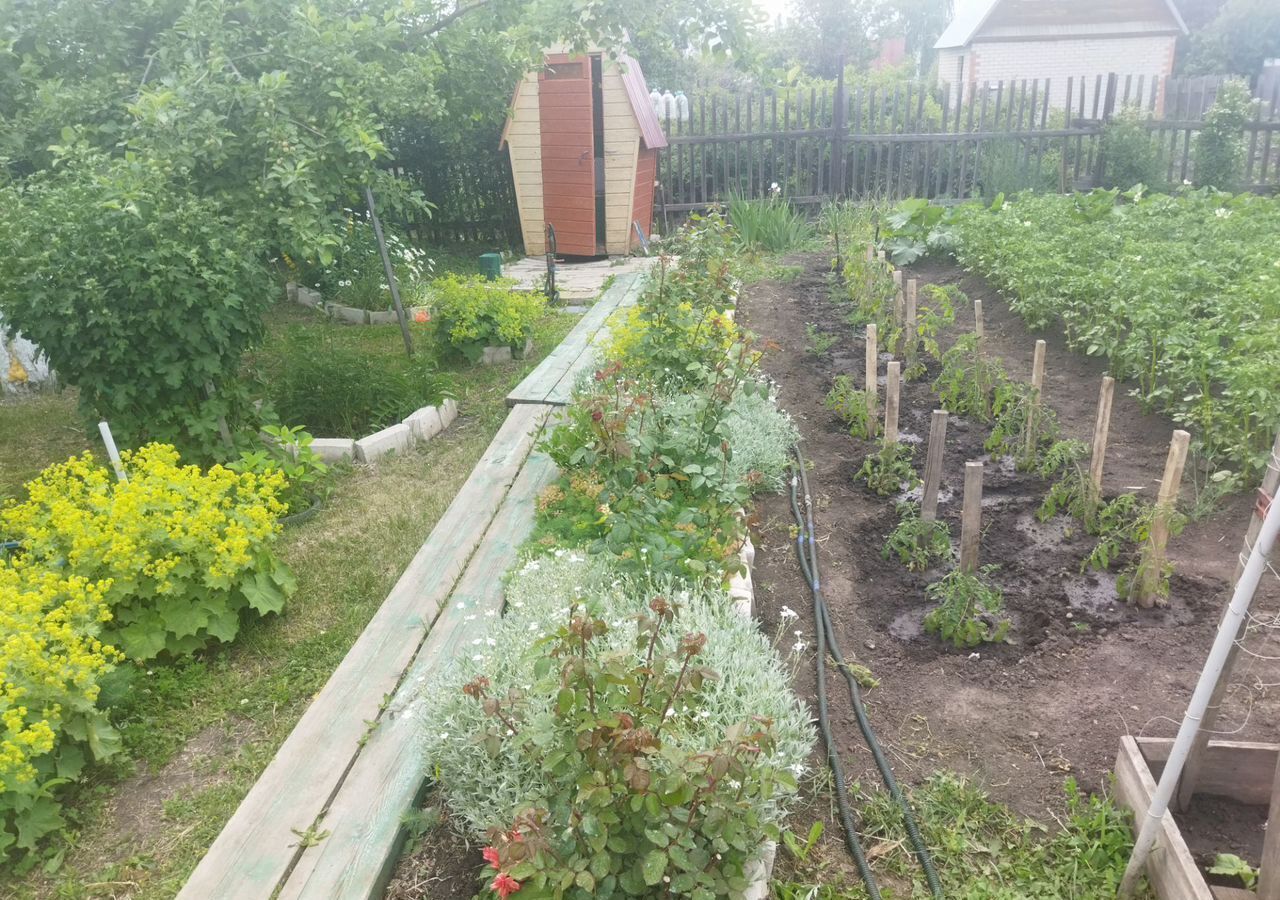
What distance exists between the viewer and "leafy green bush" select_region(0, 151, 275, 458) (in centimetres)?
390

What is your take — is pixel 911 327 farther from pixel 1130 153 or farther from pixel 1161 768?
pixel 1130 153

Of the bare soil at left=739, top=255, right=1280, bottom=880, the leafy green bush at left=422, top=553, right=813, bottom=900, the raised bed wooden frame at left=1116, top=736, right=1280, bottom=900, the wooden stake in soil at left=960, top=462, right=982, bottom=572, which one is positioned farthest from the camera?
the wooden stake in soil at left=960, top=462, right=982, bottom=572

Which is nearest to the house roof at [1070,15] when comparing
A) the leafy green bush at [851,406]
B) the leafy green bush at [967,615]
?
the leafy green bush at [851,406]

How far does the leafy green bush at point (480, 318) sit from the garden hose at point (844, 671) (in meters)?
2.77

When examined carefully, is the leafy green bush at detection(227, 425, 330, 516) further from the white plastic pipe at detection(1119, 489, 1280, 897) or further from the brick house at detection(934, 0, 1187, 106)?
the brick house at detection(934, 0, 1187, 106)

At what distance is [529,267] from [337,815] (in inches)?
357

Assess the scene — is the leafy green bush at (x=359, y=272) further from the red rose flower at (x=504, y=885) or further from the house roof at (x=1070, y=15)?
the house roof at (x=1070, y=15)

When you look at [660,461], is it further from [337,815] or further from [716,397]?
[337,815]

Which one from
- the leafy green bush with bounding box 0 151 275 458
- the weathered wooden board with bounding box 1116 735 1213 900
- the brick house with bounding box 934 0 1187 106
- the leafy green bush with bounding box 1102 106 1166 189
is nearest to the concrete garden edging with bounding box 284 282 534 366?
the leafy green bush with bounding box 0 151 275 458

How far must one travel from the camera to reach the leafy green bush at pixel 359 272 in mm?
8125

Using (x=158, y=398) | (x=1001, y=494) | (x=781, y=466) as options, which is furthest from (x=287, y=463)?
(x=1001, y=494)

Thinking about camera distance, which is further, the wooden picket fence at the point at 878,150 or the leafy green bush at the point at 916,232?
the wooden picket fence at the point at 878,150

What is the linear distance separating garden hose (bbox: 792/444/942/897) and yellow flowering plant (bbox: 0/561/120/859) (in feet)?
7.78

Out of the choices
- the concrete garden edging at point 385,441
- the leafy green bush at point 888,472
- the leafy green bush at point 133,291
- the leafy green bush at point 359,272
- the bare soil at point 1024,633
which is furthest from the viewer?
the leafy green bush at point 359,272
